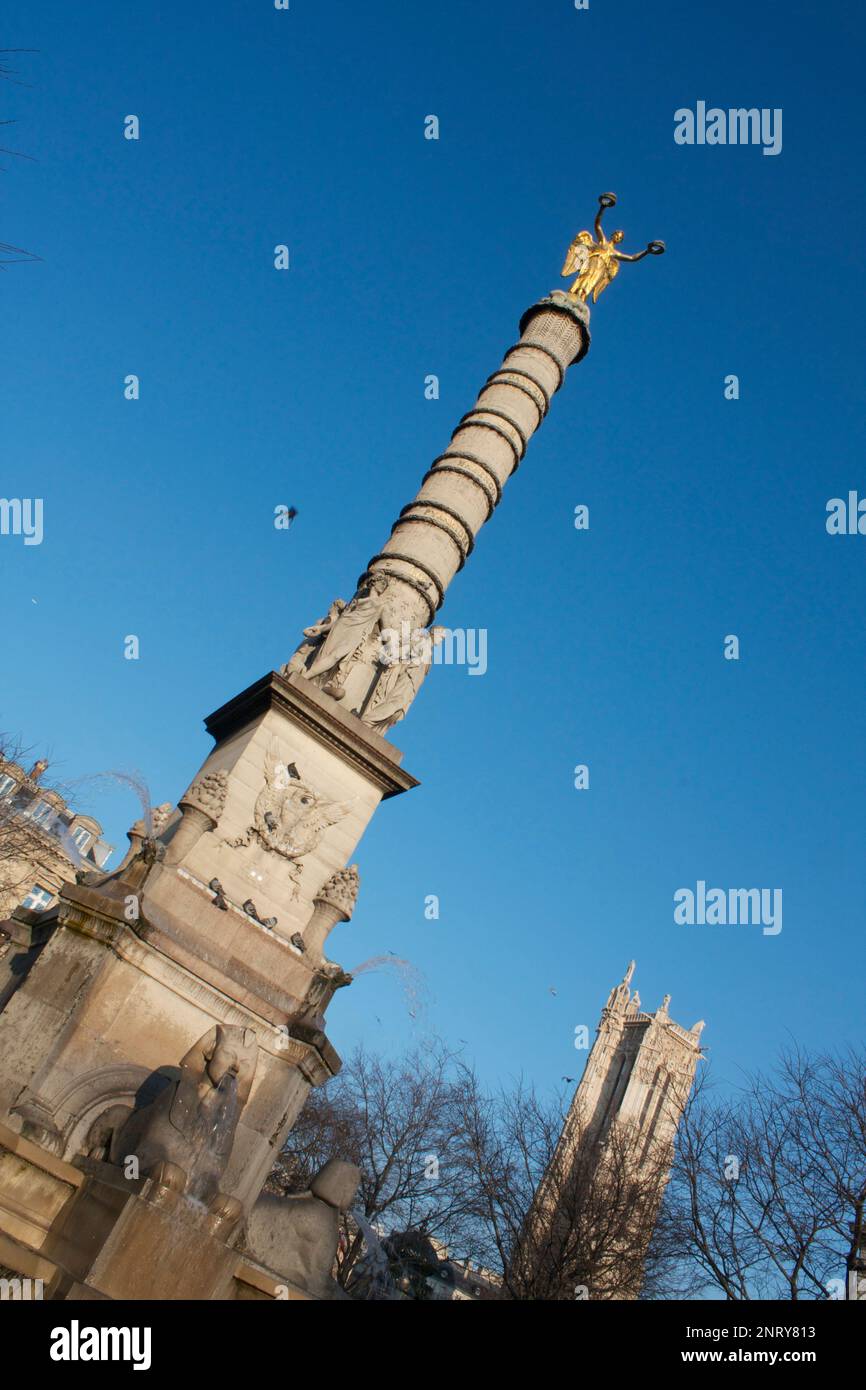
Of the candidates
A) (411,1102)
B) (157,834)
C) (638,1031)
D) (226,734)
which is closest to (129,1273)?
(157,834)

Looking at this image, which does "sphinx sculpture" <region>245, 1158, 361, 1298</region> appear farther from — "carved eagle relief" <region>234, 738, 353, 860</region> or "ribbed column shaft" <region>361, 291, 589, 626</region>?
"ribbed column shaft" <region>361, 291, 589, 626</region>

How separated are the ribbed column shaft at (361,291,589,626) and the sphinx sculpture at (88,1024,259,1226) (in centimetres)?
836

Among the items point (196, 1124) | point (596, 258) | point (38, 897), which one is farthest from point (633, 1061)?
point (196, 1124)

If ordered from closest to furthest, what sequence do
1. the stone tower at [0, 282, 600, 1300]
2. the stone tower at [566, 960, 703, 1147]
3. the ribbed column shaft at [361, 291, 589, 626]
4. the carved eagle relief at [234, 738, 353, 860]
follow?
1. the stone tower at [0, 282, 600, 1300]
2. the carved eagle relief at [234, 738, 353, 860]
3. the ribbed column shaft at [361, 291, 589, 626]
4. the stone tower at [566, 960, 703, 1147]

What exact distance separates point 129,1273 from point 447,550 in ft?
40.2

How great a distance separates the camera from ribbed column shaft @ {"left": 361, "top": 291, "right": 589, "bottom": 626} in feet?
54.2

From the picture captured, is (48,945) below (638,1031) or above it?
below

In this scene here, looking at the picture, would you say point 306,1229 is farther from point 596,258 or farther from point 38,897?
point 38,897

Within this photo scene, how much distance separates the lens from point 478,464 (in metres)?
17.8

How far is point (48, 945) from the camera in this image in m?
9.96

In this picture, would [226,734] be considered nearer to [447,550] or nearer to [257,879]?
[257,879]

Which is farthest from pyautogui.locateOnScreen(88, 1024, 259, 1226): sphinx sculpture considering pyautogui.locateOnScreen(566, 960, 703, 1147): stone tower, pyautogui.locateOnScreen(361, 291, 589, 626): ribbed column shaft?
pyautogui.locateOnScreen(566, 960, 703, 1147): stone tower

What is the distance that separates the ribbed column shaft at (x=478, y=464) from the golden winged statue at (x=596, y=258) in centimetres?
166
